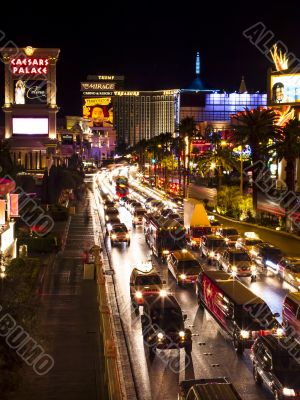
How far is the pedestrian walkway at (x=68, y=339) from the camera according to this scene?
15766 millimetres

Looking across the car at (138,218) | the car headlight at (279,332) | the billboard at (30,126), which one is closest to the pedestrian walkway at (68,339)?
the car headlight at (279,332)

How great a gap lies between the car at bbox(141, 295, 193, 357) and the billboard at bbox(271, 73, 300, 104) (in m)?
54.5

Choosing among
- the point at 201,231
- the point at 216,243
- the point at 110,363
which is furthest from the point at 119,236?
the point at 110,363

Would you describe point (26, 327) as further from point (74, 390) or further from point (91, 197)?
point (91, 197)

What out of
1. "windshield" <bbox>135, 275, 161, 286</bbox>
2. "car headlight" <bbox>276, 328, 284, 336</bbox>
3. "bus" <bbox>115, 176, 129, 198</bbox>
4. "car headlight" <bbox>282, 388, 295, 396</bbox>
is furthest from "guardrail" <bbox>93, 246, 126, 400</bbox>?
"bus" <bbox>115, 176, 129, 198</bbox>

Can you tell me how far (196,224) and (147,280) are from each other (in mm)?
16112

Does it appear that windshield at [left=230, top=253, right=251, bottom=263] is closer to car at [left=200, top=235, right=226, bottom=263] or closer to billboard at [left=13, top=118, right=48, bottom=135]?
car at [left=200, top=235, right=226, bottom=263]

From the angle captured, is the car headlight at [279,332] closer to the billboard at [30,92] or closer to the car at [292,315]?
the car at [292,315]

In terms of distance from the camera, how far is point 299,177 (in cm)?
6444

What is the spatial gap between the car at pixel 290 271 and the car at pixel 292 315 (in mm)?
7676

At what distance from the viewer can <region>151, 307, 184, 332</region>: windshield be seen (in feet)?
62.1

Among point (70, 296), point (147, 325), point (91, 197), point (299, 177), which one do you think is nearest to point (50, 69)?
point (91, 197)

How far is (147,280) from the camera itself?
25.9 metres

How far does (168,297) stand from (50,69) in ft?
306
